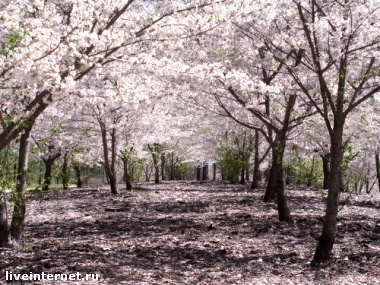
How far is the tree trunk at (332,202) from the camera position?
675 centimetres

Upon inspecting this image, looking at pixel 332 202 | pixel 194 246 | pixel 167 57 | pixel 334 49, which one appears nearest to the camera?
pixel 332 202

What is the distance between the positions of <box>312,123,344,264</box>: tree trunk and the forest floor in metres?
0.24

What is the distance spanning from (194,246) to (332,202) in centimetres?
309

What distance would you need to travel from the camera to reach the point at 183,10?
5914 millimetres

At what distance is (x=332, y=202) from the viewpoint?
6.72 m

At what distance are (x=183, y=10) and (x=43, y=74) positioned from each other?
95.4 inches

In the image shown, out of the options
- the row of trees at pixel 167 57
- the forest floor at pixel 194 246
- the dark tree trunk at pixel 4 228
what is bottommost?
the forest floor at pixel 194 246

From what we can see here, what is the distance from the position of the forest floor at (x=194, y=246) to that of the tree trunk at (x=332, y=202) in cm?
24

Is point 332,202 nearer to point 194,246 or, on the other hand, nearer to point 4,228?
point 194,246

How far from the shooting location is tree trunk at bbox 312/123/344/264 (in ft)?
22.1

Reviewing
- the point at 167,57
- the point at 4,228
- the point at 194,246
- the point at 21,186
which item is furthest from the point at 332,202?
the point at 4,228

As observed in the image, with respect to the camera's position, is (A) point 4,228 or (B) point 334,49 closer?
(A) point 4,228

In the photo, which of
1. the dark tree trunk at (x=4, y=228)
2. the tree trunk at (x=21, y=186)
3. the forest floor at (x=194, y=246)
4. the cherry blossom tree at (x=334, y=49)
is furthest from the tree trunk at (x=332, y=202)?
the dark tree trunk at (x=4, y=228)

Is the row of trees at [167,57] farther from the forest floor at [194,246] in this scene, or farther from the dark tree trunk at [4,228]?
the forest floor at [194,246]
